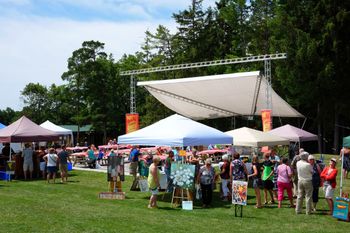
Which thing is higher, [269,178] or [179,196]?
[269,178]

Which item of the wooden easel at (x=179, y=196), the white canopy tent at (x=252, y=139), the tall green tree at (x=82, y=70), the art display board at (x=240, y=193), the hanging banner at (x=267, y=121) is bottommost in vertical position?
the wooden easel at (x=179, y=196)

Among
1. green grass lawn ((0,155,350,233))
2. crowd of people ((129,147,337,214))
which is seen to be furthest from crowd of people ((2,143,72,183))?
crowd of people ((129,147,337,214))

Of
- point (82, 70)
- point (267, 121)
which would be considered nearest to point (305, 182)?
point (267, 121)

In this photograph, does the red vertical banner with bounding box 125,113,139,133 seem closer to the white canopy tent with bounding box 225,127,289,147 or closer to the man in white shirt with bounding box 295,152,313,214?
the white canopy tent with bounding box 225,127,289,147

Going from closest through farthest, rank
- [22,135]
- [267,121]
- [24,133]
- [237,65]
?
[22,135], [24,133], [267,121], [237,65]

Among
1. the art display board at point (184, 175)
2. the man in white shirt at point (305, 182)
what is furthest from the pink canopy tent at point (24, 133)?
the man in white shirt at point (305, 182)

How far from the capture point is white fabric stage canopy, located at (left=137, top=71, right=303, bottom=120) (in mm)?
22828

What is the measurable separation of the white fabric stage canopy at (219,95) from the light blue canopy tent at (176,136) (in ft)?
31.4

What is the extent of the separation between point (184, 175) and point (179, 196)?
69cm

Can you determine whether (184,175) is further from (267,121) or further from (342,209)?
(267,121)

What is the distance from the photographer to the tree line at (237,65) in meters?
27.5

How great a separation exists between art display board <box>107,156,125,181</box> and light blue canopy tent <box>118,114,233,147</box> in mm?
548

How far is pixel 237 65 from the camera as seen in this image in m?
37.7

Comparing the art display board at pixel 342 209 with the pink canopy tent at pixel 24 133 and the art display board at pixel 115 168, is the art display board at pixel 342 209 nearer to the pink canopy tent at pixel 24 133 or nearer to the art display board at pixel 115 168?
the art display board at pixel 115 168
